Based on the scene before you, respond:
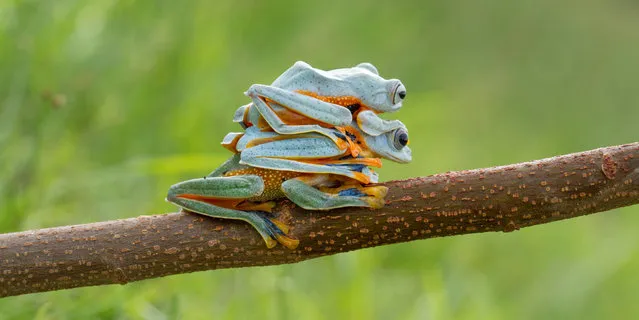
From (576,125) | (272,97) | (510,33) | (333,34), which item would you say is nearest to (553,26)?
(510,33)

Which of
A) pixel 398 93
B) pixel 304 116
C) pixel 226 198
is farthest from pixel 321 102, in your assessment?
pixel 226 198

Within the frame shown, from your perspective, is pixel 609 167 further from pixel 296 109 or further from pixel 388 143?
pixel 296 109

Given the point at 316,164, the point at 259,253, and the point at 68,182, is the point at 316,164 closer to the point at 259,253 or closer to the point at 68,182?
the point at 259,253

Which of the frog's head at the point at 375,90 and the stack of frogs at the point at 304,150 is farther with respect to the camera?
the frog's head at the point at 375,90

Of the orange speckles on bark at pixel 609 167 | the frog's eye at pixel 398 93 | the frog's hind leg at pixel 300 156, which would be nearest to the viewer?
the orange speckles on bark at pixel 609 167

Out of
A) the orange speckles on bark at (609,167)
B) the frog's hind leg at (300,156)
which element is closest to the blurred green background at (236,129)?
the frog's hind leg at (300,156)

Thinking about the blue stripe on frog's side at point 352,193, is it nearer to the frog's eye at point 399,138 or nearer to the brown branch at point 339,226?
the brown branch at point 339,226

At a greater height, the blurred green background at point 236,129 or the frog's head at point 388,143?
the frog's head at point 388,143
